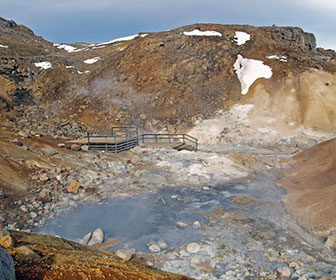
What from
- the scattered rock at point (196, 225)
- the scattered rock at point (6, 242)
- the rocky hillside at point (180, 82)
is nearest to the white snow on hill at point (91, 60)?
the rocky hillside at point (180, 82)

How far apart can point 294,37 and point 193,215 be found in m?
36.1

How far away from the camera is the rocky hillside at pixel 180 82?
2925 cm

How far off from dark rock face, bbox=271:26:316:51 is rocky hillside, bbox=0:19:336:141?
15 centimetres

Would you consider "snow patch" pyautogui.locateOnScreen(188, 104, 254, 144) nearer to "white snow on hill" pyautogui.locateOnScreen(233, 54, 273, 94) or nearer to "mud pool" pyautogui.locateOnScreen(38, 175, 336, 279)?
"white snow on hill" pyautogui.locateOnScreen(233, 54, 273, 94)

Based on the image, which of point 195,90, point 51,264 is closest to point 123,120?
point 195,90

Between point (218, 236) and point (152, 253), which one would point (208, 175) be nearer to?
Answer: point (218, 236)

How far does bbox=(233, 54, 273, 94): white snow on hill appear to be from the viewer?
109ft

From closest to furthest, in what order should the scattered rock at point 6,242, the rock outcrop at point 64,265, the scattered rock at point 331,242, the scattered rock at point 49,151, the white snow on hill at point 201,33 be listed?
the rock outcrop at point 64,265 < the scattered rock at point 6,242 < the scattered rock at point 331,242 < the scattered rock at point 49,151 < the white snow on hill at point 201,33

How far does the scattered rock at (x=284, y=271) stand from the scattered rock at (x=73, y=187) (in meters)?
9.30

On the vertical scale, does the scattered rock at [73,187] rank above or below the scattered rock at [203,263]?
above

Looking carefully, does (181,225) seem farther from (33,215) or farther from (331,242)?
(33,215)

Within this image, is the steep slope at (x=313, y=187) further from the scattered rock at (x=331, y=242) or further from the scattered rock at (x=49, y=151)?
the scattered rock at (x=49, y=151)

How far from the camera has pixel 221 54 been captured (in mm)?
36750

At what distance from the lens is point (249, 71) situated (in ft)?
112
